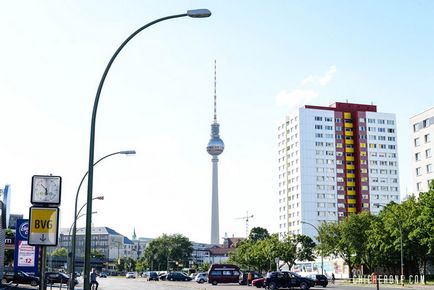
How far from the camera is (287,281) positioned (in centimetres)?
4619

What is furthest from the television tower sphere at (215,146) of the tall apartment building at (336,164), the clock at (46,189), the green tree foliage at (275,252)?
the clock at (46,189)

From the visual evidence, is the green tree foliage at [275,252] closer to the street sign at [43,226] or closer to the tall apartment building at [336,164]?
the tall apartment building at [336,164]

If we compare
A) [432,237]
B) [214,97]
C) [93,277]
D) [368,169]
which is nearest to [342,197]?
[368,169]

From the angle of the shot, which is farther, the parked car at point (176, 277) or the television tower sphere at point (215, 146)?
the television tower sphere at point (215, 146)

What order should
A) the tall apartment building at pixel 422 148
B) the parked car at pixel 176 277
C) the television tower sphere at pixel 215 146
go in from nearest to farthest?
1. the parked car at pixel 176 277
2. the tall apartment building at pixel 422 148
3. the television tower sphere at pixel 215 146

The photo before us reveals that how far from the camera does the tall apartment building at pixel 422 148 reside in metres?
95.1

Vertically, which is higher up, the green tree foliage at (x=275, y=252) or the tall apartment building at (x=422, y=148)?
the tall apartment building at (x=422, y=148)

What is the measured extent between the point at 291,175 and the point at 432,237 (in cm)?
10091

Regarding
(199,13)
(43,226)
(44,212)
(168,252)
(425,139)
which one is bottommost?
(168,252)

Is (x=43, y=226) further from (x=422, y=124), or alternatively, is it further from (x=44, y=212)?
(x=422, y=124)

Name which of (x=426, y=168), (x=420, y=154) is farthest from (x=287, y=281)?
(x=420, y=154)

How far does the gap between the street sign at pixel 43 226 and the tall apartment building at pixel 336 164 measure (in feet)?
446

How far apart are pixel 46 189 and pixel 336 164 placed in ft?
466

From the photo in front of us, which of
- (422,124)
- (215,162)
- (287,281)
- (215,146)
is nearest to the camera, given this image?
(287,281)
